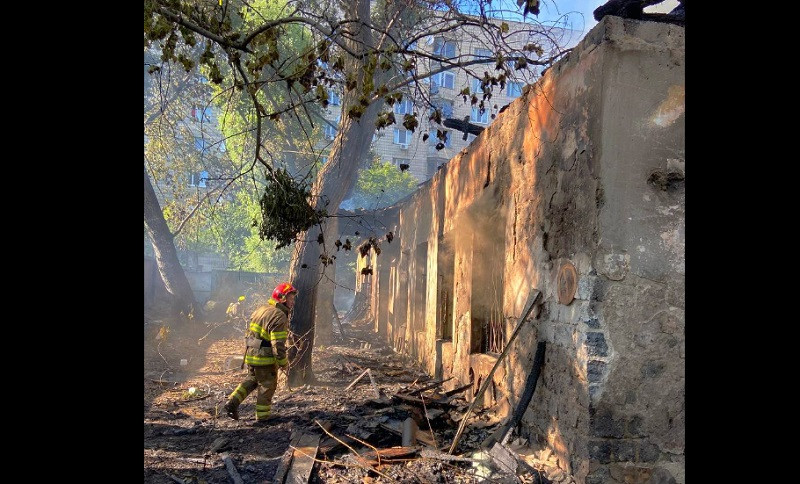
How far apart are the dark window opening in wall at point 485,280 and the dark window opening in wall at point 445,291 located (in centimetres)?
182

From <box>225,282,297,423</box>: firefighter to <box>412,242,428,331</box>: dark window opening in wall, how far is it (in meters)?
4.38

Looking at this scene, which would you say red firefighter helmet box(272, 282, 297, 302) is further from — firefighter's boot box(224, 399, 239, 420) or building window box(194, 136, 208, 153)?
building window box(194, 136, 208, 153)

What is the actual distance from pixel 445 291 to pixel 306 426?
356 centimetres

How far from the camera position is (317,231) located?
31.1ft

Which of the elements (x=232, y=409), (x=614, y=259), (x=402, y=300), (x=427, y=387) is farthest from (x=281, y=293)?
(x=402, y=300)

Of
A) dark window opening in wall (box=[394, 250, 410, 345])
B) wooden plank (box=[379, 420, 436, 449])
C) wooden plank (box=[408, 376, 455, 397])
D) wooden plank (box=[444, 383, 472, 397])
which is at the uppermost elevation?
dark window opening in wall (box=[394, 250, 410, 345])

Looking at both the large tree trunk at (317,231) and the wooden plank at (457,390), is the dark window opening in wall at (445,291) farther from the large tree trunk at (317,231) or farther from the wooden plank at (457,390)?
the large tree trunk at (317,231)

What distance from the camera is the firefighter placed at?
22.7ft

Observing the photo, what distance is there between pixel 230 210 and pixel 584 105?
3582cm

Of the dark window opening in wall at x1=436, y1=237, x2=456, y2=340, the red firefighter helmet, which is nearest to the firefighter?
the red firefighter helmet

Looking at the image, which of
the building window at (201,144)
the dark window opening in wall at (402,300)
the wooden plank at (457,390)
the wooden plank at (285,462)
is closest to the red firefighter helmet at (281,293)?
the wooden plank at (285,462)

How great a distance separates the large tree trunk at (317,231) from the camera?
29.8 ft

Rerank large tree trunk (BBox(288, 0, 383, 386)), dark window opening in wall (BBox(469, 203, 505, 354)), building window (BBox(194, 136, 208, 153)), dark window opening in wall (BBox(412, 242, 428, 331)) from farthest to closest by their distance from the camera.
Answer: dark window opening in wall (BBox(412, 242, 428, 331))
large tree trunk (BBox(288, 0, 383, 386))
dark window opening in wall (BBox(469, 203, 505, 354))
building window (BBox(194, 136, 208, 153))
